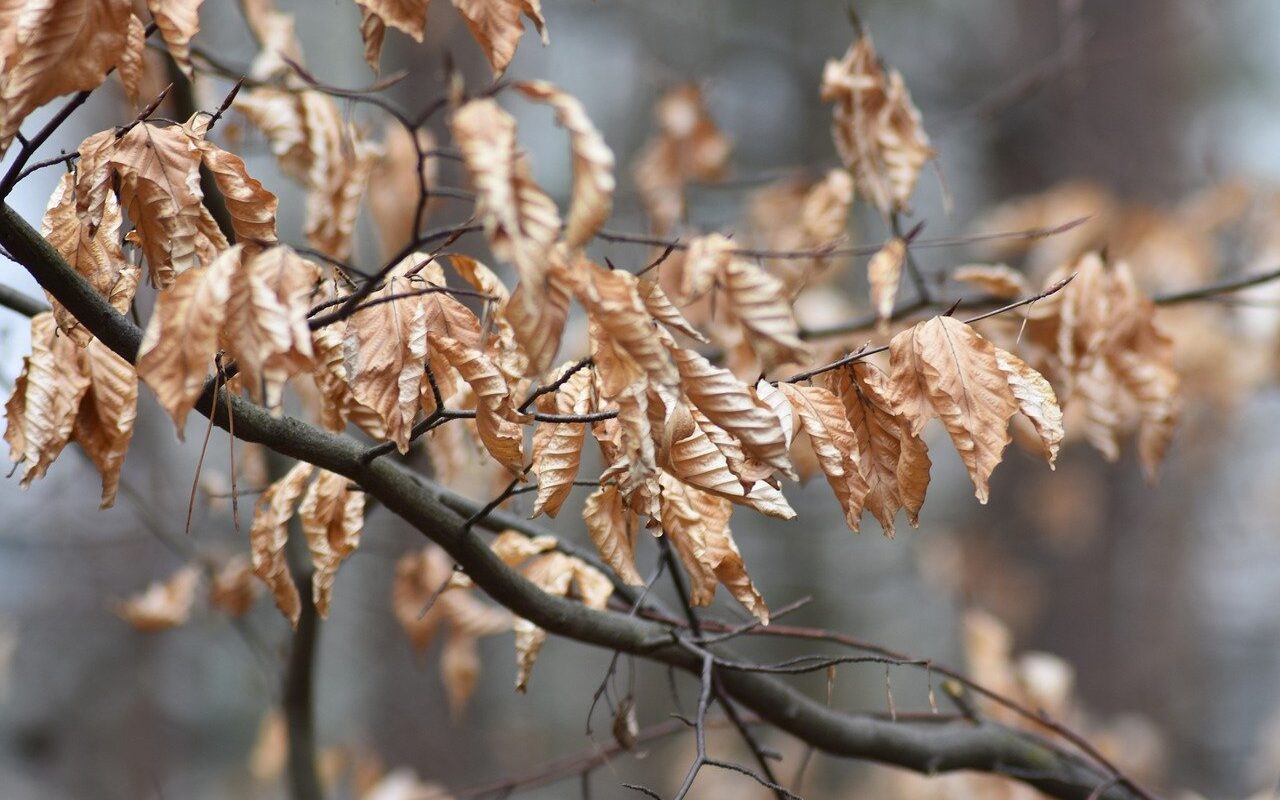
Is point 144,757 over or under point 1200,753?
under

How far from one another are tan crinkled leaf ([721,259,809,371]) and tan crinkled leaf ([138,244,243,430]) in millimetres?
424

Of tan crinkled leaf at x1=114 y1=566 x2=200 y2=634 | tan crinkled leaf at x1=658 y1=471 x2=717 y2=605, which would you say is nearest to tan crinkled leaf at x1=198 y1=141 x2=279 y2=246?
tan crinkled leaf at x1=658 y1=471 x2=717 y2=605

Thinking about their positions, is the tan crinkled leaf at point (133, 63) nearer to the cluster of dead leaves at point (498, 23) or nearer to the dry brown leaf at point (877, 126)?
the cluster of dead leaves at point (498, 23)

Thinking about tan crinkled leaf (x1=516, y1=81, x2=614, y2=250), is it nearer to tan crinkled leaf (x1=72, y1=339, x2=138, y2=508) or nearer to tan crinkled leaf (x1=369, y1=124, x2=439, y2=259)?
tan crinkled leaf (x1=72, y1=339, x2=138, y2=508)

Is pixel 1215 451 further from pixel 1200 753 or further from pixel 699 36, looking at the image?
pixel 699 36

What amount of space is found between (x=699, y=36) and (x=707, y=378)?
17.3ft

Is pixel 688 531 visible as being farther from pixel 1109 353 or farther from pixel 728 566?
pixel 1109 353

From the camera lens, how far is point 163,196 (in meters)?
1.03

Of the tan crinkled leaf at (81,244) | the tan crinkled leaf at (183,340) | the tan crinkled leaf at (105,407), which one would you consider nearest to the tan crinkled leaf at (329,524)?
the tan crinkled leaf at (105,407)

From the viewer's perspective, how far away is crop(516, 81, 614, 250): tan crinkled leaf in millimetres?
781

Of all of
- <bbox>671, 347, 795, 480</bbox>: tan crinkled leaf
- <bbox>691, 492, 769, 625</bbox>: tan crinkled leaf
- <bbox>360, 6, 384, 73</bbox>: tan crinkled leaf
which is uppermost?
<bbox>360, 6, 384, 73</bbox>: tan crinkled leaf

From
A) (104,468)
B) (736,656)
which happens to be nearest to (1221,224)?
(736,656)

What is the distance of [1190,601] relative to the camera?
4637mm

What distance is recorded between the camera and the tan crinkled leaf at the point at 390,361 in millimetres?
1005
